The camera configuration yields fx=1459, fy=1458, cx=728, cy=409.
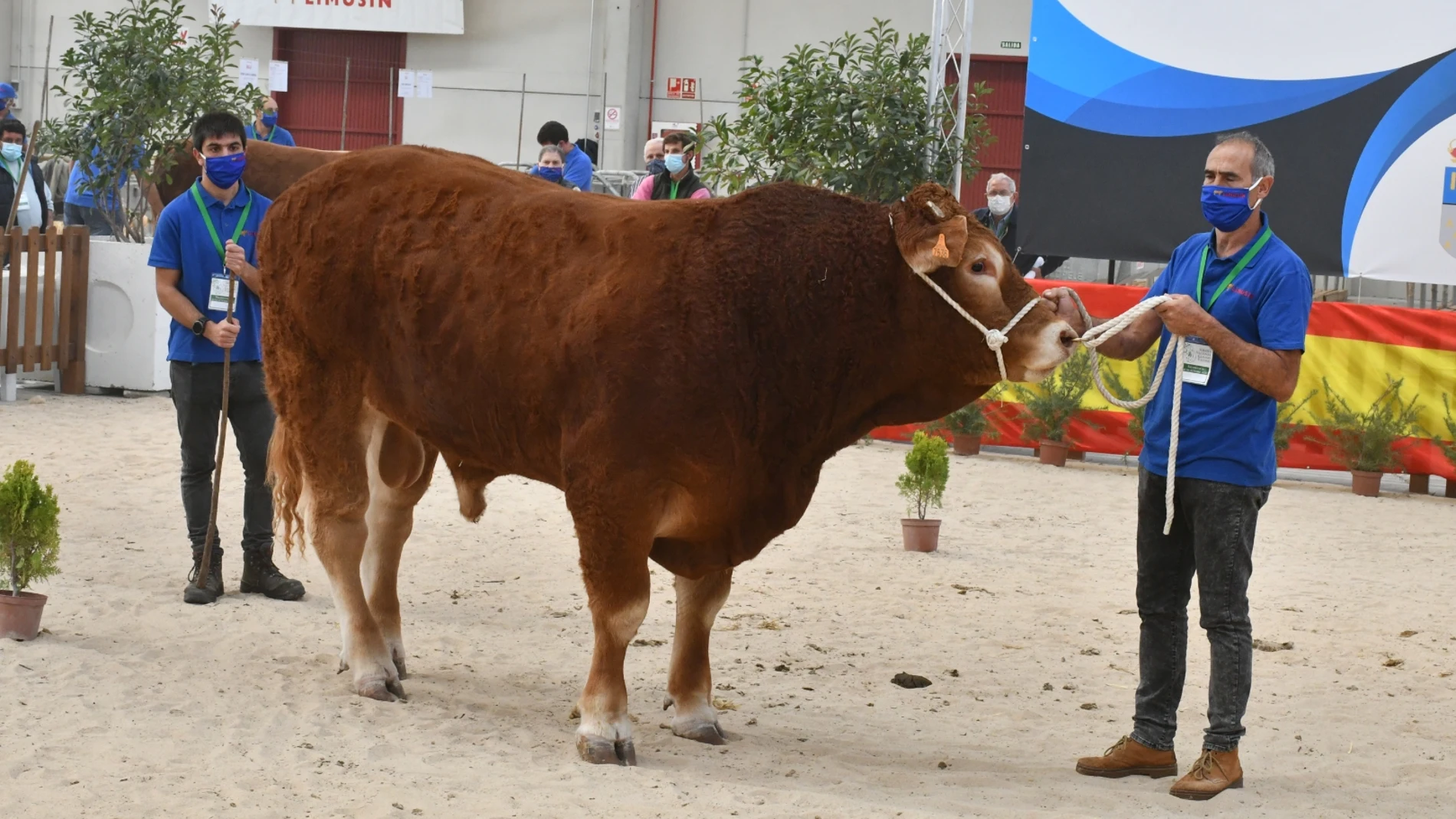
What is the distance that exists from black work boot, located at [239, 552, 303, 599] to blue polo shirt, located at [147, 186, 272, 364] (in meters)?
0.91

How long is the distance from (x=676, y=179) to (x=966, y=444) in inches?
124

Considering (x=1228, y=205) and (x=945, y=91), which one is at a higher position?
(x=945, y=91)

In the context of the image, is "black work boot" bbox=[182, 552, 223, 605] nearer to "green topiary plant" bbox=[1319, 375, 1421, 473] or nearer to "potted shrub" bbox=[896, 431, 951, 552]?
"potted shrub" bbox=[896, 431, 951, 552]

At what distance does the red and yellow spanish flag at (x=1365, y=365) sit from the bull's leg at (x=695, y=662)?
5875 mm

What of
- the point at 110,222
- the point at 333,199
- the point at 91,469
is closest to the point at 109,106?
the point at 110,222

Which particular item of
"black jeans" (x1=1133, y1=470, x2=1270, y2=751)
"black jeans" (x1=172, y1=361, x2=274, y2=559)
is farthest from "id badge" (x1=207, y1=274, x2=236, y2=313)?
"black jeans" (x1=1133, y1=470, x2=1270, y2=751)

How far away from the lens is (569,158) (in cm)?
1242

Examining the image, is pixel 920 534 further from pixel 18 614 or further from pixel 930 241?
pixel 18 614

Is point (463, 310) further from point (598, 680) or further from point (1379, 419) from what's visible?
point (1379, 419)

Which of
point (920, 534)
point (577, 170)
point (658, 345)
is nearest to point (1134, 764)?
point (658, 345)

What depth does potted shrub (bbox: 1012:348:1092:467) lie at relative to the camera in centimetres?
1110

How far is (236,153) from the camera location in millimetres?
6363

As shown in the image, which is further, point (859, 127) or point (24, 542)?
point (859, 127)

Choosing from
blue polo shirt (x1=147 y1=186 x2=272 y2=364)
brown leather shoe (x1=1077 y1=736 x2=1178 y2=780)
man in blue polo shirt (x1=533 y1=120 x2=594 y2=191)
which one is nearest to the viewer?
brown leather shoe (x1=1077 y1=736 x2=1178 y2=780)
